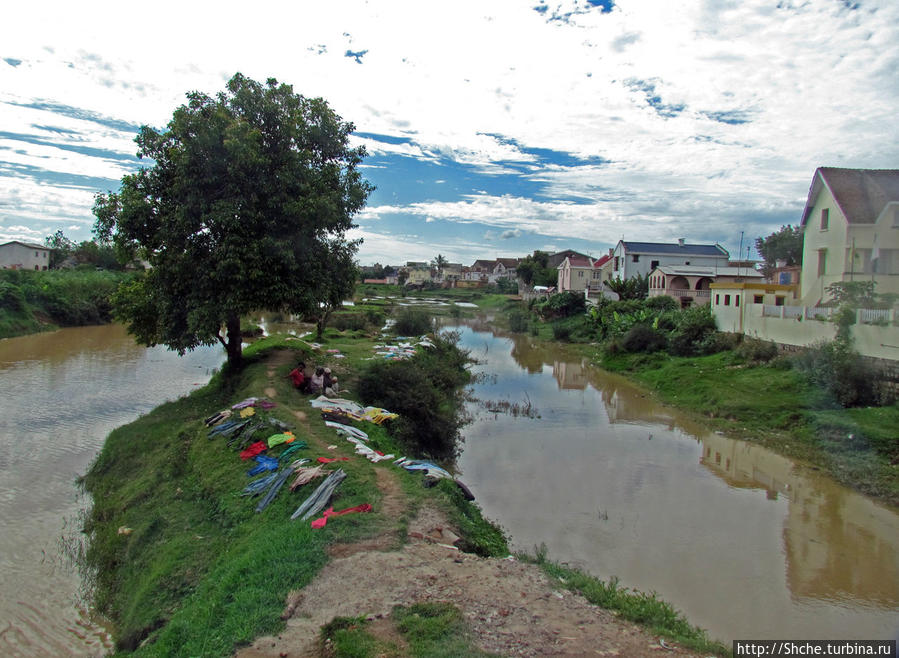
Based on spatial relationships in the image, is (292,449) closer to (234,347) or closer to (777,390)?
(234,347)

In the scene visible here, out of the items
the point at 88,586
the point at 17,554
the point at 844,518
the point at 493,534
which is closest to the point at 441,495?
the point at 493,534

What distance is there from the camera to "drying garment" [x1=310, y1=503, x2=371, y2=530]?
768 centimetres

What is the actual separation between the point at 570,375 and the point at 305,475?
888 inches

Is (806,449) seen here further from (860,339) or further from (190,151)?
(190,151)

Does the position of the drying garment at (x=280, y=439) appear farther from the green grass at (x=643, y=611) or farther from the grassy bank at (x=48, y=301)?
the grassy bank at (x=48, y=301)

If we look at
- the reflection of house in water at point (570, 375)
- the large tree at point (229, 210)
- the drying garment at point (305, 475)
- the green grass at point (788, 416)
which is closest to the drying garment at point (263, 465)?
the drying garment at point (305, 475)

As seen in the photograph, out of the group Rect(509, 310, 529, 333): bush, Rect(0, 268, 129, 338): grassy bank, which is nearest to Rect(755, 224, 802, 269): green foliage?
Rect(509, 310, 529, 333): bush

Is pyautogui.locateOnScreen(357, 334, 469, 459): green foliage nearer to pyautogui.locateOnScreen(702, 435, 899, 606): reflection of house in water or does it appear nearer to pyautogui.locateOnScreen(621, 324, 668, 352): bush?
pyautogui.locateOnScreen(702, 435, 899, 606): reflection of house in water

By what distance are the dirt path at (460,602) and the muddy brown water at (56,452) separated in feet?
13.5

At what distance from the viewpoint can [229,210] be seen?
15.7 meters

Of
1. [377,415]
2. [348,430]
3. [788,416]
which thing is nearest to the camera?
[348,430]

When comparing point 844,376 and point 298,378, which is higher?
point 844,376

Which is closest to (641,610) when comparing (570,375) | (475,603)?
(475,603)

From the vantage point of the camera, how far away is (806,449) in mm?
15656
